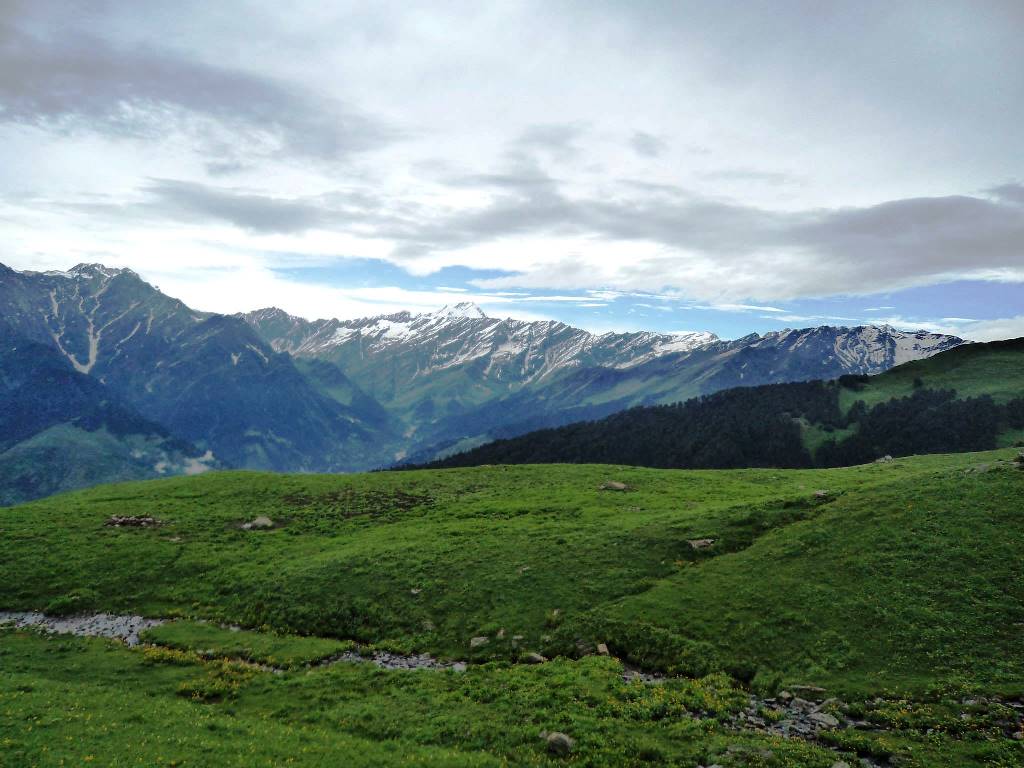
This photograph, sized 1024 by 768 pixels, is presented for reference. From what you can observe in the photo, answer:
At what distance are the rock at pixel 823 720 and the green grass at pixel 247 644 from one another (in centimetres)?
2572

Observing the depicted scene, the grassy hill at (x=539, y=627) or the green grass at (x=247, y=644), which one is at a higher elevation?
the grassy hill at (x=539, y=627)

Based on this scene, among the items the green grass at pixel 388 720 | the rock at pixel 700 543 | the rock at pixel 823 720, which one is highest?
the rock at pixel 700 543

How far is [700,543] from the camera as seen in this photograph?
41.1 metres

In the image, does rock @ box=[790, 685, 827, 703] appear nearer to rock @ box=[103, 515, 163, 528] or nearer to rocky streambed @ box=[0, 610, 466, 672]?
rocky streambed @ box=[0, 610, 466, 672]

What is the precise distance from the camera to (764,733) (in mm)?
21141

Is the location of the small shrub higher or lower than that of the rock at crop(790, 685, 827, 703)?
lower

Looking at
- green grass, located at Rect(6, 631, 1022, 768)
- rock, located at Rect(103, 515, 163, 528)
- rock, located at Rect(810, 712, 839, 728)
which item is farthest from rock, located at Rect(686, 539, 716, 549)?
rock, located at Rect(103, 515, 163, 528)

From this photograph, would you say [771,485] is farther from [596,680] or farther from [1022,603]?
[596,680]

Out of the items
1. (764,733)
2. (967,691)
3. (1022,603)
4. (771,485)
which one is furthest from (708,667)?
(771,485)

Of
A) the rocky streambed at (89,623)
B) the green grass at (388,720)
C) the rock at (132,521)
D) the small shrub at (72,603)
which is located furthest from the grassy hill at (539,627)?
the rock at (132,521)

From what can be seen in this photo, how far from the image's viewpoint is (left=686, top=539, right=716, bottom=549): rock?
4063cm

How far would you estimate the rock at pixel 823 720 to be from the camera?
21609mm

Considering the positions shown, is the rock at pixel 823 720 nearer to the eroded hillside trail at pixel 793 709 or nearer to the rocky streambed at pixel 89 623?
the eroded hillside trail at pixel 793 709

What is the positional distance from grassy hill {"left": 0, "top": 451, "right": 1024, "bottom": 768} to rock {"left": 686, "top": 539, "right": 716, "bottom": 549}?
1.26ft
